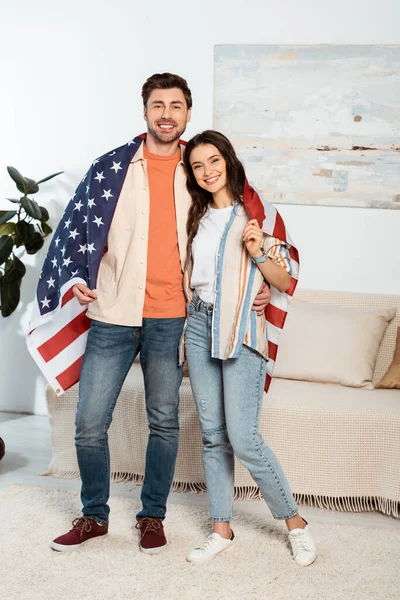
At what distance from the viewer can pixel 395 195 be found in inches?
144

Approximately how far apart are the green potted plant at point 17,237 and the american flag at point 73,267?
44.4 inches

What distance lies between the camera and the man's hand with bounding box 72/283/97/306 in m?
2.44

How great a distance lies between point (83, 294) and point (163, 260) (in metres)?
0.28

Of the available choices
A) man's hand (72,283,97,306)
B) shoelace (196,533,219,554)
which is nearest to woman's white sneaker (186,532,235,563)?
shoelace (196,533,219,554)

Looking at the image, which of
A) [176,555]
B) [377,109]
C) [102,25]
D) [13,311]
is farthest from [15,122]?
[176,555]

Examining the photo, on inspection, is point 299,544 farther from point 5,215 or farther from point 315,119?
point 5,215

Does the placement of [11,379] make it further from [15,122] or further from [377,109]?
[377,109]

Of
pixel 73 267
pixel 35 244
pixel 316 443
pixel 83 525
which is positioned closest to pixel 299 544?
pixel 316 443

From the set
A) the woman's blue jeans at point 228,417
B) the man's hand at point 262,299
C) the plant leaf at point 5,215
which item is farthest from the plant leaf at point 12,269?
the man's hand at point 262,299

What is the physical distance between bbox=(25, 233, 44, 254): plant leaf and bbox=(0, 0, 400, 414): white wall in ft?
0.93

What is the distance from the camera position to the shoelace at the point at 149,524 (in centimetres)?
250

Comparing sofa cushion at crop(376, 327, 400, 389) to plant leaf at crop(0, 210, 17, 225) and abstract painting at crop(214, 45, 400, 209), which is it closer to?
abstract painting at crop(214, 45, 400, 209)

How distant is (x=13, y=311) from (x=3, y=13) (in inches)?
63.6

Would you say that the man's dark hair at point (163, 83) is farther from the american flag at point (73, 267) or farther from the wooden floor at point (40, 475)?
the wooden floor at point (40, 475)
